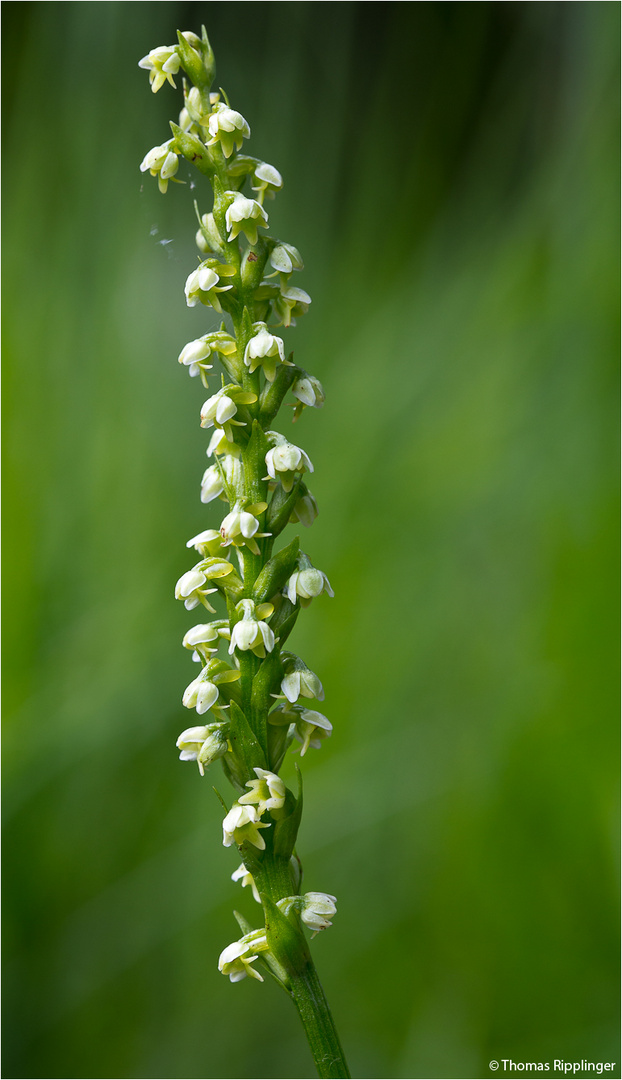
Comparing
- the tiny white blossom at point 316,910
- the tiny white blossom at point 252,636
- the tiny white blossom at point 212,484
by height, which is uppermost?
the tiny white blossom at point 212,484

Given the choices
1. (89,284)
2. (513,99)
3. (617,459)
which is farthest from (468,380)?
(89,284)

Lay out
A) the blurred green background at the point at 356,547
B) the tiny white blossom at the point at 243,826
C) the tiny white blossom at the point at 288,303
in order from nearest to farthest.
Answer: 1. the tiny white blossom at the point at 243,826
2. the tiny white blossom at the point at 288,303
3. the blurred green background at the point at 356,547

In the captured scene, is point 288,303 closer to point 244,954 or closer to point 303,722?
point 303,722

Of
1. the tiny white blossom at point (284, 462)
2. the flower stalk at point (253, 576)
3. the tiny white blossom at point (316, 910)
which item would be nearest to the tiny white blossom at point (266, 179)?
the flower stalk at point (253, 576)

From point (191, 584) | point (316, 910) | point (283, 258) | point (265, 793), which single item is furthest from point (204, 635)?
point (283, 258)

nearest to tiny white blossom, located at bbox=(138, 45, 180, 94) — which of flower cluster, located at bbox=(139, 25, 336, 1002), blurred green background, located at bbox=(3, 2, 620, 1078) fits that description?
flower cluster, located at bbox=(139, 25, 336, 1002)

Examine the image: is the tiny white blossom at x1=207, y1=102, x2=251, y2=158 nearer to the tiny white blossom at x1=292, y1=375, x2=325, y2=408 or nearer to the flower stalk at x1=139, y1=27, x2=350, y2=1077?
the flower stalk at x1=139, y1=27, x2=350, y2=1077

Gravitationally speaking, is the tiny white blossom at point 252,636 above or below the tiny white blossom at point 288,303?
below

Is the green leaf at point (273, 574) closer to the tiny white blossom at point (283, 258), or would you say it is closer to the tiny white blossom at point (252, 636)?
the tiny white blossom at point (252, 636)
